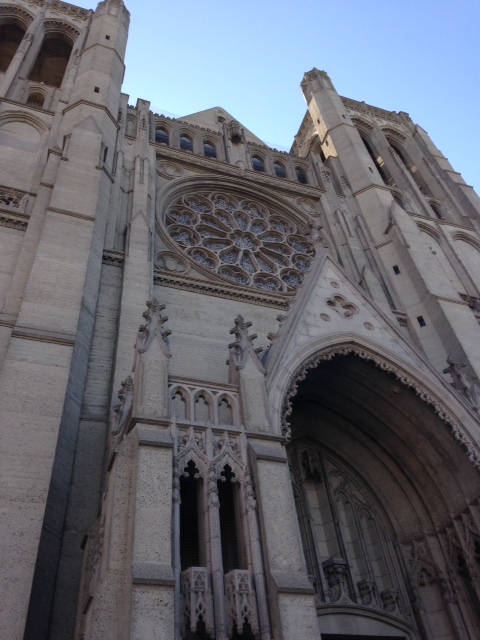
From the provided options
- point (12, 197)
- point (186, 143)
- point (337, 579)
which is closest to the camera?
point (337, 579)

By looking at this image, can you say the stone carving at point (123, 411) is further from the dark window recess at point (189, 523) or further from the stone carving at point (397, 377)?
the stone carving at point (397, 377)

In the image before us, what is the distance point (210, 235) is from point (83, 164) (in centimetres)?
436

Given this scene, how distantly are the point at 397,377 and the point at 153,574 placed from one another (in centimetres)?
631

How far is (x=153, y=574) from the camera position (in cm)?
612

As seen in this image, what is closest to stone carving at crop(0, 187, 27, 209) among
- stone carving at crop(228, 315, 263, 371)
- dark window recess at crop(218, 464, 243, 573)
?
stone carving at crop(228, 315, 263, 371)

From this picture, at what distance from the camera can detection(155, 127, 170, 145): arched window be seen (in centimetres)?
1990

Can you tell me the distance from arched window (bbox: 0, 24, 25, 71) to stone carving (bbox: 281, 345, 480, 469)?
1859 cm

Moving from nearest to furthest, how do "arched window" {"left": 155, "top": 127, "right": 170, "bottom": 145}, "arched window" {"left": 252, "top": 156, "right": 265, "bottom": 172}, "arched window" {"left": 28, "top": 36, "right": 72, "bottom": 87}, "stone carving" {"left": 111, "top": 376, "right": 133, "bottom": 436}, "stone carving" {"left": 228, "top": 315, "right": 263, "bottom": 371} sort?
"stone carving" {"left": 111, "top": 376, "right": 133, "bottom": 436}, "stone carving" {"left": 228, "top": 315, "right": 263, "bottom": 371}, "arched window" {"left": 155, "top": 127, "right": 170, "bottom": 145}, "arched window" {"left": 252, "top": 156, "right": 265, "bottom": 172}, "arched window" {"left": 28, "top": 36, "right": 72, "bottom": 87}

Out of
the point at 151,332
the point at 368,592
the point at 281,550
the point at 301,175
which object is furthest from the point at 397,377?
the point at 301,175

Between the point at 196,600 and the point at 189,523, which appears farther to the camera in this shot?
the point at 189,523

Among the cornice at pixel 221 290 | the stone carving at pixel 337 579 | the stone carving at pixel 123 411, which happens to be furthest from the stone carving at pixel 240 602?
the cornice at pixel 221 290

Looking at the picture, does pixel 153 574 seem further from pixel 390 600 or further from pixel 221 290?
pixel 221 290

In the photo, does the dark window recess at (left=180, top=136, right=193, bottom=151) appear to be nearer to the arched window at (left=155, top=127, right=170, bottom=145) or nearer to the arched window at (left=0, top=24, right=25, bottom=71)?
the arched window at (left=155, top=127, right=170, bottom=145)

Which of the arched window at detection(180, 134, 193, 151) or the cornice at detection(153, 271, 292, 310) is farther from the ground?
the arched window at detection(180, 134, 193, 151)
